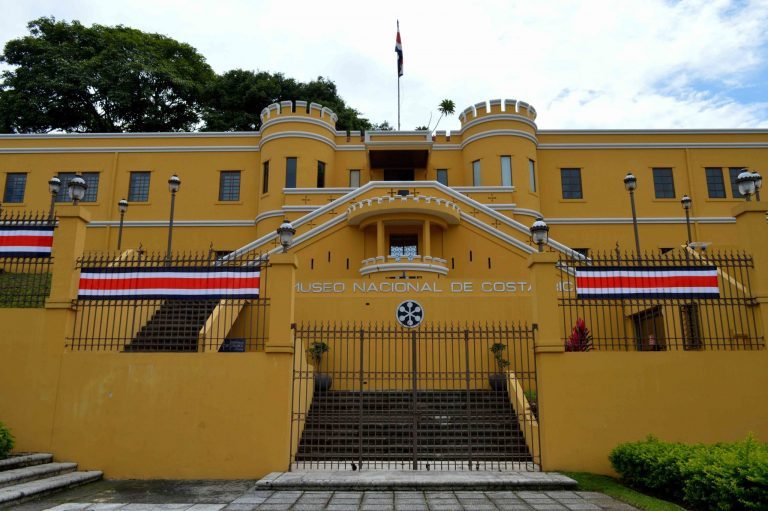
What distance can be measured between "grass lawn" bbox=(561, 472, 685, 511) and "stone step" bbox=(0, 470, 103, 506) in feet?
28.6

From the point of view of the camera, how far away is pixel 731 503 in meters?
7.89

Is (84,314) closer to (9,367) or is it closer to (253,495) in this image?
(9,367)

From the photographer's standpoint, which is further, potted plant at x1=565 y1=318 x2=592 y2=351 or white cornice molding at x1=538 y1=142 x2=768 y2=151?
white cornice molding at x1=538 y1=142 x2=768 y2=151

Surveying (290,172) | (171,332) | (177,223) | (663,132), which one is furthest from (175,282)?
(663,132)

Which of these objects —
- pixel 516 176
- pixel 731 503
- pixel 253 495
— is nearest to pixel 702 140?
pixel 516 176

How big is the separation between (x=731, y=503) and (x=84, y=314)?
12.0m

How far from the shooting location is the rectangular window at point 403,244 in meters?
23.8

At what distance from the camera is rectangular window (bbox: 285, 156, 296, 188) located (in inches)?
1161

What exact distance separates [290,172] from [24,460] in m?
20.6

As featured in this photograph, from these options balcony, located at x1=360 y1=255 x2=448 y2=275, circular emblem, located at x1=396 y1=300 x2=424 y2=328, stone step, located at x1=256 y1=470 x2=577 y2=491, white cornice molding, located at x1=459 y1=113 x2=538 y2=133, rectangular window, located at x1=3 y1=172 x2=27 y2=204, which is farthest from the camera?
rectangular window, located at x1=3 y1=172 x2=27 y2=204

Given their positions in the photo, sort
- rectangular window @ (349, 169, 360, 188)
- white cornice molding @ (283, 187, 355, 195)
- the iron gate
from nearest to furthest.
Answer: the iron gate < white cornice molding @ (283, 187, 355, 195) < rectangular window @ (349, 169, 360, 188)

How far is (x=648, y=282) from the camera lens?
41.9ft

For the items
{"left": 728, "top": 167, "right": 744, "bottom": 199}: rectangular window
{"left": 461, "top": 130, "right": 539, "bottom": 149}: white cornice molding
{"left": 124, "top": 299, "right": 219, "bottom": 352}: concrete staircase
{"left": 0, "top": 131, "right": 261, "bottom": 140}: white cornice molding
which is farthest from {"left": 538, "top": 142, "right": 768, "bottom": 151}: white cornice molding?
{"left": 124, "top": 299, "right": 219, "bottom": 352}: concrete staircase

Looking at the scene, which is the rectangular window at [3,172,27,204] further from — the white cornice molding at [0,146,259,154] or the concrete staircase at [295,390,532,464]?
the concrete staircase at [295,390,532,464]
